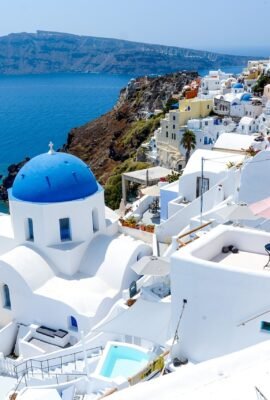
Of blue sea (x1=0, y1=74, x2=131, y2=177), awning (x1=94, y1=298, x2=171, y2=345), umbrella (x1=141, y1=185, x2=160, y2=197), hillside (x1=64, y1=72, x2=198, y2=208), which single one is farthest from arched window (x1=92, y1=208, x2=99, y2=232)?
blue sea (x1=0, y1=74, x2=131, y2=177)

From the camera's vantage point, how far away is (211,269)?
332 inches

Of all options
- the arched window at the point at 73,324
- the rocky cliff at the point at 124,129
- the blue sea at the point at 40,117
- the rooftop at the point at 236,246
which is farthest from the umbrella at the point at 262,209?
the blue sea at the point at 40,117

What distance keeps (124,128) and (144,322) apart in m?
71.4

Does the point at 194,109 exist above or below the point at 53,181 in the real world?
below

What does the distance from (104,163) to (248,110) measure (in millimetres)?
25122

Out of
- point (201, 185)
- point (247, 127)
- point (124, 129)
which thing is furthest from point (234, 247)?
A: point (124, 129)

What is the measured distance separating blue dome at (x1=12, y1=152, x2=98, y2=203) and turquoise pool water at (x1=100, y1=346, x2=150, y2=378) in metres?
6.03

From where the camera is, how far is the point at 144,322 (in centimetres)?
1302

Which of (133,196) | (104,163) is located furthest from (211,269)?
(104,163)

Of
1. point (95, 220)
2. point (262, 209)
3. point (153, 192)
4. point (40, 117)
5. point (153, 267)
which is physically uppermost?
point (262, 209)

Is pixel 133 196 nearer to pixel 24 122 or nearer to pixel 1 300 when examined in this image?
pixel 1 300

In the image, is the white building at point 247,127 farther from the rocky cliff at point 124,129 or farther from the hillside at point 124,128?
the hillside at point 124,128

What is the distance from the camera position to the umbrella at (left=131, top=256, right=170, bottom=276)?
1234cm

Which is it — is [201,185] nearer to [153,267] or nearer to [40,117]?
[153,267]
